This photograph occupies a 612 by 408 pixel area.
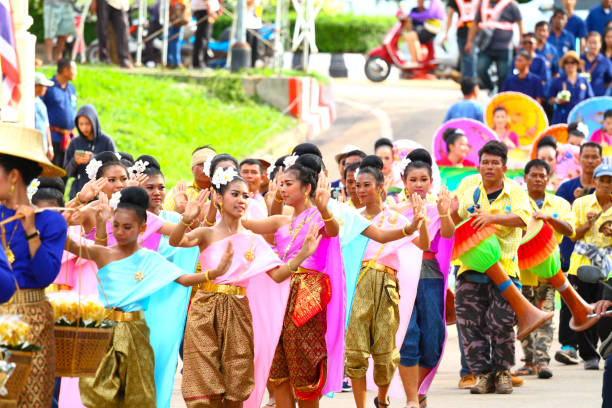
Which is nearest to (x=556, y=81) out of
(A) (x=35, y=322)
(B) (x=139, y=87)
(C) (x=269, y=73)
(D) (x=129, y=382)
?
(C) (x=269, y=73)

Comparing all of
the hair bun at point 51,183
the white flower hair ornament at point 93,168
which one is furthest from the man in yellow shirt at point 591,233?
the hair bun at point 51,183

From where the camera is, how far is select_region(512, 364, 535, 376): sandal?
11047 millimetres

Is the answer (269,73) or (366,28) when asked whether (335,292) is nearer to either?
(269,73)

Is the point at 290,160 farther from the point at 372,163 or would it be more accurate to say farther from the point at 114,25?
the point at 114,25

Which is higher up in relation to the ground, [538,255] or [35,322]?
[35,322]

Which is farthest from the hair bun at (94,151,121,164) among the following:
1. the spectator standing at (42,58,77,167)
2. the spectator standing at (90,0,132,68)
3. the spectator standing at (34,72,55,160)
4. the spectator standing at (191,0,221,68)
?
the spectator standing at (191,0,221,68)

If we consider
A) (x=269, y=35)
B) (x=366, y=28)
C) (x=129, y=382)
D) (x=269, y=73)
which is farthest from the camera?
(x=366, y=28)

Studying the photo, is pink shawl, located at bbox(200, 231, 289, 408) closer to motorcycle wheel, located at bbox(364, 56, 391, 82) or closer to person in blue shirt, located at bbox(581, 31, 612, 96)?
person in blue shirt, located at bbox(581, 31, 612, 96)

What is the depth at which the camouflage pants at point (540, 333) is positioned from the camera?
11039 millimetres

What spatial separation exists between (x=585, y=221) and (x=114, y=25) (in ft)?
33.2

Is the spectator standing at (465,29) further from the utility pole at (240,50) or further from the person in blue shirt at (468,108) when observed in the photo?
the person in blue shirt at (468,108)

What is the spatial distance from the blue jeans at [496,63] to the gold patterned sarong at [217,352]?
12.1 m

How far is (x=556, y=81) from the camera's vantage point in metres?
17.0

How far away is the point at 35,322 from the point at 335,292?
9.91 feet
